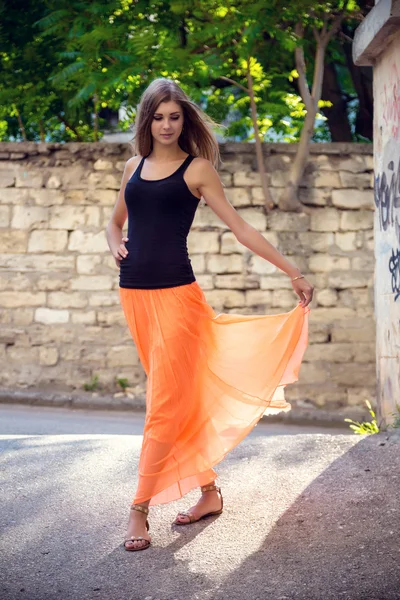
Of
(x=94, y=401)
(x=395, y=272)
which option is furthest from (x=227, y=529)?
(x=94, y=401)

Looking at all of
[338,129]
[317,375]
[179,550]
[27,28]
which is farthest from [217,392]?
[338,129]

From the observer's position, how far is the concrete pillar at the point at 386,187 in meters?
5.59

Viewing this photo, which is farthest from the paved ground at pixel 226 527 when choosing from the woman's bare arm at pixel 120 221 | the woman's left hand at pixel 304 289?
the woman's bare arm at pixel 120 221

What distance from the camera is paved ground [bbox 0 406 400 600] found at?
311 centimetres

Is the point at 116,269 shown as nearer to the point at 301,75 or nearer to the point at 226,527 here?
the point at 301,75

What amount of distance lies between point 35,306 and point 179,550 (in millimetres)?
6501

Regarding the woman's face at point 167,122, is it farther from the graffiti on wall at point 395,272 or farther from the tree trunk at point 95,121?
the tree trunk at point 95,121

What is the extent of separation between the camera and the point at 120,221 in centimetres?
412

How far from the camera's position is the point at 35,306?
9656mm

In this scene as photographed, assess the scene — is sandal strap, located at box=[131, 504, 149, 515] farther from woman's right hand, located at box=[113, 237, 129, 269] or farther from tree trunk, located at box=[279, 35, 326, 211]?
tree trunk, located at box=[279, 35, 326, 211]

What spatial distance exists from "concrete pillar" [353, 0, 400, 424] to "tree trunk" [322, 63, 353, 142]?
648 cm

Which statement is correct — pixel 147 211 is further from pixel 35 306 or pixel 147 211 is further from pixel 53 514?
pixel 35 306

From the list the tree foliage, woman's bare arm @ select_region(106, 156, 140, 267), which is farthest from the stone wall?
woman's bare arm @ select_region(106, 156, 140, 267)

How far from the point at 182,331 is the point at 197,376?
0.25 m
